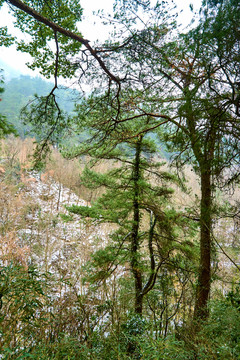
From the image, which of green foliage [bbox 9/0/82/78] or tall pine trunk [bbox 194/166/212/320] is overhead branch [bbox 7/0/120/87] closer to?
green foliage [bbox 9/0/82/78]

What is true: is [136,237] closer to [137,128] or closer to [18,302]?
[137,128]

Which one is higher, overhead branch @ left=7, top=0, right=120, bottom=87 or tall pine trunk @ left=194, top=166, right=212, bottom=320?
overhead branch @ left=7, top=0, right=120, bottom=87

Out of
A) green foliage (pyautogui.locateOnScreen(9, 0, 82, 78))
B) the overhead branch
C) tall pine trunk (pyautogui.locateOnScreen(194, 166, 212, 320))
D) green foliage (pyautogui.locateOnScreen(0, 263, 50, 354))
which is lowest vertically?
green foliage (pyautogui.locateOnScreen(0, 263, 50, 354))

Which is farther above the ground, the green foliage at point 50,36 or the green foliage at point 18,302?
the green foliage at point 50,36

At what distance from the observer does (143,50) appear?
2.51 m

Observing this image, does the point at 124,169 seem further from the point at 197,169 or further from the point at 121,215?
the point at 197,169

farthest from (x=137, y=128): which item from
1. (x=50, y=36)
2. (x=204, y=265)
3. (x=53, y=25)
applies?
(x=204, y=265)

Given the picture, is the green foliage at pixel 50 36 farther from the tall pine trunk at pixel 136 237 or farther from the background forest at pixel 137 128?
the tall pine trunk at pixel 136 237

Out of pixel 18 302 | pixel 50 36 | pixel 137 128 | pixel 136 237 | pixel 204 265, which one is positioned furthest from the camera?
pixel 136 237

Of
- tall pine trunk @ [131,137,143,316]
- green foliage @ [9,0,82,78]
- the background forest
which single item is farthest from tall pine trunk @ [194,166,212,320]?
green foliage @ [9,0,82,78]

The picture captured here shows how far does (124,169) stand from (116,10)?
10.8 feet

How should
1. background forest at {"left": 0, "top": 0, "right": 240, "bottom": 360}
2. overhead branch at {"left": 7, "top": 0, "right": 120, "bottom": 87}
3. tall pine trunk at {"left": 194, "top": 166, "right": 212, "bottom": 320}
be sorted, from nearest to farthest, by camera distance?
background forest at {"left": 0, "top": 0, "right": 240, "bottom": 360}, overhead branch at {"left": 7, "top": 0, "right": 120, "bottom": 87}, tall pine trunk at {"left": 194, "top": 166, "right": 212, "bottom": 320}

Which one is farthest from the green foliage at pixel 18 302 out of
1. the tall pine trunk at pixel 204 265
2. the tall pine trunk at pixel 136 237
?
the tall pine trunk at pixel 136 237

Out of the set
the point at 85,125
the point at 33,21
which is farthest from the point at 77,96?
the point at 33,21
